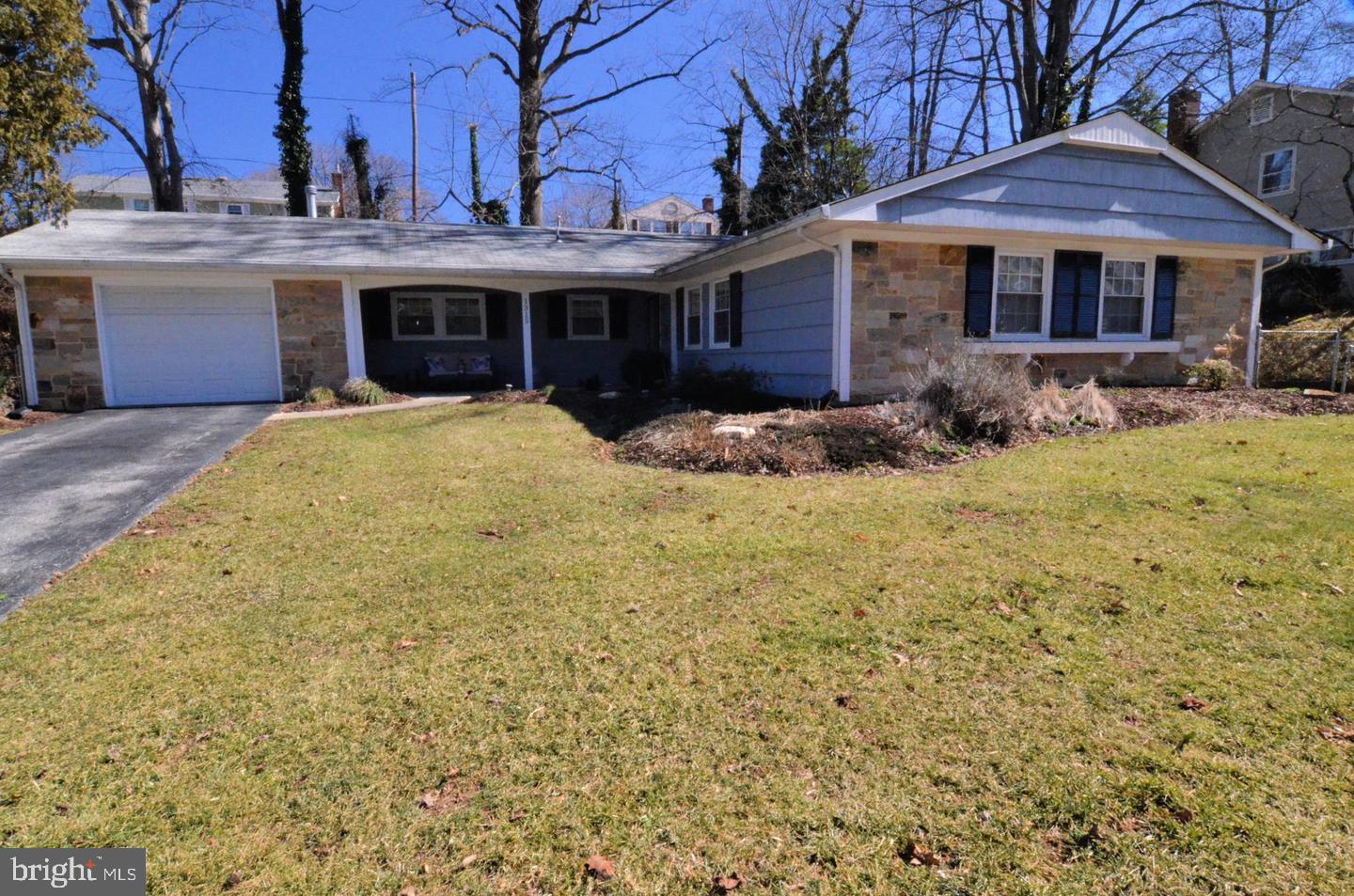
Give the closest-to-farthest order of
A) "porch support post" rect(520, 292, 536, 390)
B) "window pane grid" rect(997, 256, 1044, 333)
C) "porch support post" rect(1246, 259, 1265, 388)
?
"window pane grid" rect(997, 256, 1044, 333)
"porch support post" rect(1246, 259, 1265, 388)
"porch support post" rect(520, 292, 536, 390)

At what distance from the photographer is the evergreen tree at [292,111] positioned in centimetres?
2058

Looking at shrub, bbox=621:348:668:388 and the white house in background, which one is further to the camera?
the white house in background

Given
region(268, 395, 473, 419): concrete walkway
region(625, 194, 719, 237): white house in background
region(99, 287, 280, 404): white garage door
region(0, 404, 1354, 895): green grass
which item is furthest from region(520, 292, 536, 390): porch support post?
region(625, 194, 719, 237): white house in background

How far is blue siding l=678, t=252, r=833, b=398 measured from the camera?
994 cm

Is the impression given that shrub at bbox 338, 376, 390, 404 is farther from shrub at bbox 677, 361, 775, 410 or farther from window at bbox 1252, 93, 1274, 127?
window at bbox 1252, 93, 1274, 127

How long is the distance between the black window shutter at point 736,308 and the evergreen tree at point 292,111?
48.9ft

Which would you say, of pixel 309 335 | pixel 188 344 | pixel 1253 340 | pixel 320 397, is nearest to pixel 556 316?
pixel 309 335

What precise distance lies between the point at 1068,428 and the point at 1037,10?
17.3 m

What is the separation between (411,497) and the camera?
6.06 metres

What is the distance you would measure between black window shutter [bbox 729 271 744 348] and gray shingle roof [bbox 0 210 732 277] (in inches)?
50.3

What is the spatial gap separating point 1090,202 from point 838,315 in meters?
4.33

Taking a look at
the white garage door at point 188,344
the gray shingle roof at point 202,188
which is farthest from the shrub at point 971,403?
the gray shingle roof at point 202,188

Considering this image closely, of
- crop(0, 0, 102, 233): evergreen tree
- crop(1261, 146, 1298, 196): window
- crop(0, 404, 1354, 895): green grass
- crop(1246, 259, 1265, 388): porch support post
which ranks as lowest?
crop(0, 404, 1354, 895): green grass

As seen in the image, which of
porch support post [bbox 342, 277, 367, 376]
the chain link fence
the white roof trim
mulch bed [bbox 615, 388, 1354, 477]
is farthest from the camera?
porch support post [bbox 342, 277, 367, 376]
